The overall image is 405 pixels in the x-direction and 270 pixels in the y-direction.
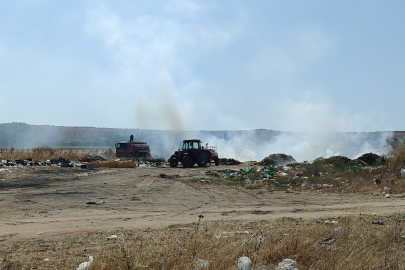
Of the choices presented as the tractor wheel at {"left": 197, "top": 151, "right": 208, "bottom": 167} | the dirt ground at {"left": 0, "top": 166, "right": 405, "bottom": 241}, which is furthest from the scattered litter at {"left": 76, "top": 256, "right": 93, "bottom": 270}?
the tractor wheel at {"left": 197, "top": 151, "right": 208, "bottom": 167}

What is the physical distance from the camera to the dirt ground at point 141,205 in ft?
27.9

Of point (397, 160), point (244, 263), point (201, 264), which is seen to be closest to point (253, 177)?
point (397, 160)

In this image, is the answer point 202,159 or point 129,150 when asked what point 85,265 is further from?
point 129,150

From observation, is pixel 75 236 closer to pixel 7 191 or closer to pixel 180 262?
pixel 180 262

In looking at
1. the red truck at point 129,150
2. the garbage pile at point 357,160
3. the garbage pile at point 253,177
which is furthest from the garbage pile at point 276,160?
the red truck at point 129,150

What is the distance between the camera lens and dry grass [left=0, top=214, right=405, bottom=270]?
198 inches

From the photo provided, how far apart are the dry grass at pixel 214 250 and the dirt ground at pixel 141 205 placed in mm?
1087

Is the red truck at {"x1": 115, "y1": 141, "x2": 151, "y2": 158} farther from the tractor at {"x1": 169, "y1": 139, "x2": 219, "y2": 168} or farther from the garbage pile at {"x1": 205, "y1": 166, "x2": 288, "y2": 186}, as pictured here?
the garbage pile at {"x1": 205, "y1": 166, "x2": 288, "y2": 186}

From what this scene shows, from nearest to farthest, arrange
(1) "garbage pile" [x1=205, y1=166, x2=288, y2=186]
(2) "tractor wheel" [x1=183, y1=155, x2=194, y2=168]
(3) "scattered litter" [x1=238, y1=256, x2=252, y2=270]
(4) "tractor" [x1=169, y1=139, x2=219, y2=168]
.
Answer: (3) "scattered litter" [x1=238, y1=256, x2=252, y2=270]
(1) "garbage pile" [x1=205, y1=166, x2=288, y2=186]
(2) "tractor wheel" [x1=183, y1=155, x2=194, y2=168]
(4) "tractor" [x1=169, y1=139, x2=219, y2=168]

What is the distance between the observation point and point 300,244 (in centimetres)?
580

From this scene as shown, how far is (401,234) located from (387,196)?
6837 millimetres

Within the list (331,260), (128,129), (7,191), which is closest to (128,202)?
(7,191)

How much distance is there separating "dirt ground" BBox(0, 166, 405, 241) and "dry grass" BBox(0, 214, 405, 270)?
1.09 metres

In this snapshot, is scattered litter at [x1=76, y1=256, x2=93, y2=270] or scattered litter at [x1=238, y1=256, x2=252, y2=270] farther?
scattered litter at [x1=238, y1=256, x2=252, y2=270]
